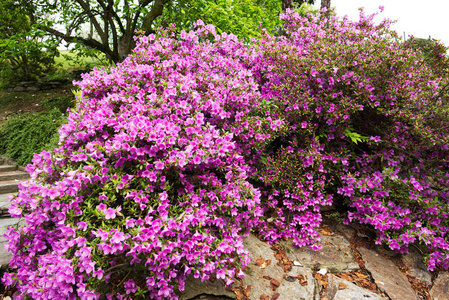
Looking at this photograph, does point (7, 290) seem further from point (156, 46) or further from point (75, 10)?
point (75, 10)

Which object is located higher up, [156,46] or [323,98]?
[156,46]

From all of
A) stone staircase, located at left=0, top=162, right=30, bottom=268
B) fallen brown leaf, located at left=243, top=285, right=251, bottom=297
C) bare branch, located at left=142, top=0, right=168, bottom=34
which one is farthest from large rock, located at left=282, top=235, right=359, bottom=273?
bare branch, located at left=142, top=0, right=168, bottom=34

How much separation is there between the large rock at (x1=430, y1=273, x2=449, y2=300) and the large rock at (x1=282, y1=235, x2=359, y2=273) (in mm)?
787

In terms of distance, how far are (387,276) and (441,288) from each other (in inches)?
22.7

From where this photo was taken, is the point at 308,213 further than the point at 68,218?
Yes

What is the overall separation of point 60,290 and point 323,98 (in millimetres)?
3504

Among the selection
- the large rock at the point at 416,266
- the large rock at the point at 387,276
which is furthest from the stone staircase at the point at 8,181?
the large rock at the point at 416,266

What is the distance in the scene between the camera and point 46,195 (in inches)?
88.0

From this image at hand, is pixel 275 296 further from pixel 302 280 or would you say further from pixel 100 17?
pixel 100 17

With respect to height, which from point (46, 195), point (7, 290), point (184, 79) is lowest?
point (7, 290)

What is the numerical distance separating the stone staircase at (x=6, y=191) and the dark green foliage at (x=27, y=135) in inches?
11.0

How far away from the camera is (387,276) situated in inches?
119

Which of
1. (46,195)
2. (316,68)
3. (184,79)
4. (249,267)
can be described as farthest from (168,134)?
(316,68)

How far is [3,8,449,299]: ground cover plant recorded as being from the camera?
224 cm
